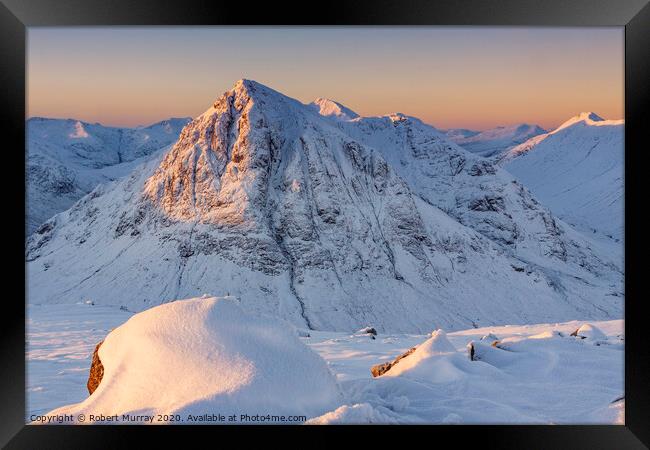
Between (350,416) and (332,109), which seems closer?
(350,416)

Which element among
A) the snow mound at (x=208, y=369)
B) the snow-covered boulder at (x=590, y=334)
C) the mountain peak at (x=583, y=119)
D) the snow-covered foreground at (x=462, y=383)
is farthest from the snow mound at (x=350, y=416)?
the mountain peak at (x=583, y=119)

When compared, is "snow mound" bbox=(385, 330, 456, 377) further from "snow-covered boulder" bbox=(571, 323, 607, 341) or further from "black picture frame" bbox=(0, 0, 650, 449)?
"snow-covered boulder" bbox=(571, 323, 607, 341)

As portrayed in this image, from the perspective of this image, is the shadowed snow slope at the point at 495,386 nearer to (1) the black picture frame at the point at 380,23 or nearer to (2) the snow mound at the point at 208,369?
(1) the black picture frame at the point at 380,23

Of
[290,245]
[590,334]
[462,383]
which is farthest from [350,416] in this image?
[290,245]

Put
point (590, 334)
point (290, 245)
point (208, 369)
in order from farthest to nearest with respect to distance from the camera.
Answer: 1. point (290, 245)
2. point (590, 334)
3. point (208, 369)

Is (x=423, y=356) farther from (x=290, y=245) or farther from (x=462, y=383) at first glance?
(x=290, y=245)

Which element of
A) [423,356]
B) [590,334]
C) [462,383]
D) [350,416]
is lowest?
[590,334]

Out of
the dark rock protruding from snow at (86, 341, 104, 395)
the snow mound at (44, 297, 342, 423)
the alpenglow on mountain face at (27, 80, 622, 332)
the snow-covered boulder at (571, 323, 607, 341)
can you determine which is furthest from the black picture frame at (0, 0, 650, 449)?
the alpenglow on mountain face at (27, 80, 622, 332)
